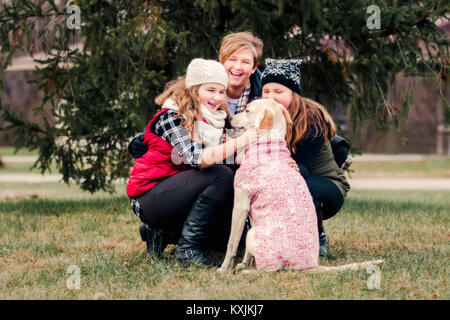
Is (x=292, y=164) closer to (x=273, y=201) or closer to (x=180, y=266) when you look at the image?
(x=273, y=201)

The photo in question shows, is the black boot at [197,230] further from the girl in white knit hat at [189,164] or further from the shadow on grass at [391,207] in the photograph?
the shadow on grass at [391,207]

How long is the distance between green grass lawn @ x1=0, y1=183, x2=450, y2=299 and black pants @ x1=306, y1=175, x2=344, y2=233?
41 centimetres

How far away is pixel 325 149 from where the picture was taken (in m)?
5.13

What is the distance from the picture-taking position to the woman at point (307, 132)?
15.4 feet

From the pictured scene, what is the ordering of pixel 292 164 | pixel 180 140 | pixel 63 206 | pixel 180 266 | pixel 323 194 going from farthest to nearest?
pixel 63 206 → pixel 323 194 → pixel 180 266 → pixel 180 140 → pixel 292 164

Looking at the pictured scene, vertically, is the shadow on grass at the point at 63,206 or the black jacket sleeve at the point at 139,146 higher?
the black jacket sleeve at the point at 139,146

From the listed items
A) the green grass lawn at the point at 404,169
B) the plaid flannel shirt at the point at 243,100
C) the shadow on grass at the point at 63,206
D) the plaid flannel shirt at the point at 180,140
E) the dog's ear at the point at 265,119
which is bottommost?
the green grass lawn at the point at 404,169

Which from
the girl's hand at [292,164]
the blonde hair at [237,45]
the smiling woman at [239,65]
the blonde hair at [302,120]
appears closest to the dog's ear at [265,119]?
the girl's hand at [292,164]

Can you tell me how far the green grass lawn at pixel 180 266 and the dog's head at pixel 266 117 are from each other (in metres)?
0.99

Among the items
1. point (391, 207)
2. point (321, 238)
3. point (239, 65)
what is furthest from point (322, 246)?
point (391, 207)

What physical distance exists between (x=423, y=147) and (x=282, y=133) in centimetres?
2234

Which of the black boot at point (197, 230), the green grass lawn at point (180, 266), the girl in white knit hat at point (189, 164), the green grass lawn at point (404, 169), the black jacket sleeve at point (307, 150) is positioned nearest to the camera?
the green grass lawn at point (180, 266)

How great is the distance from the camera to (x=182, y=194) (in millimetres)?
4652

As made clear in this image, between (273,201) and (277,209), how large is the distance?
0.19 ft
